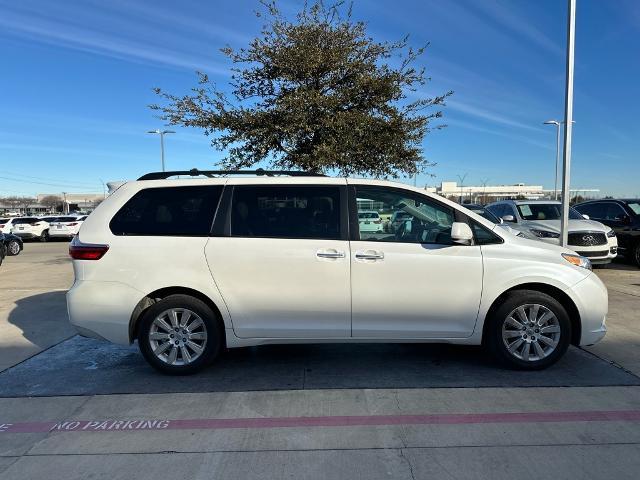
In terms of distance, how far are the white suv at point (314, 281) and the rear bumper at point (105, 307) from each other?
1 centimetres

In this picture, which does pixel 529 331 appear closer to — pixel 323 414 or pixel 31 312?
pixel 323 414

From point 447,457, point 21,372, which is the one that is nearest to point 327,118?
point 21,372

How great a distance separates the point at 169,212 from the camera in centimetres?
490

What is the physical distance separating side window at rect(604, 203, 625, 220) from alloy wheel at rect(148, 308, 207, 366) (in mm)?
12535

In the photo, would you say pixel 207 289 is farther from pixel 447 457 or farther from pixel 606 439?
pixel 606 439

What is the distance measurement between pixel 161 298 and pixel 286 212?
4.82 feet

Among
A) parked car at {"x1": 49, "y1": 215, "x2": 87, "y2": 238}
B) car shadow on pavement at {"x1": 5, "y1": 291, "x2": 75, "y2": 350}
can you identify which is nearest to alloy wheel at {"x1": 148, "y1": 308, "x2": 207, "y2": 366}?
car shadow on pavement at {"x1": 5, "y1": 291, "x2": 75, "y2": 350}

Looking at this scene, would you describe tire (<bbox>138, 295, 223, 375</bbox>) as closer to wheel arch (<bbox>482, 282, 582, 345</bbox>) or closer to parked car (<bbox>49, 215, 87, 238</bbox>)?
wheel arch (<bbox>482, 282, 582, 345</bbox>)

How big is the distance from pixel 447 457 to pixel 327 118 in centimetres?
750

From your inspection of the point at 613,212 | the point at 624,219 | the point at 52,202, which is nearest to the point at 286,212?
the point at 624,219

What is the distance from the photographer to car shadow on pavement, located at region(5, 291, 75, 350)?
21.0 feet

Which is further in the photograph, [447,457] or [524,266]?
[524,266]

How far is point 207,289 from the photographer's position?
472cm

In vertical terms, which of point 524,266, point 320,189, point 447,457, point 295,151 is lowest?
point 447,457
